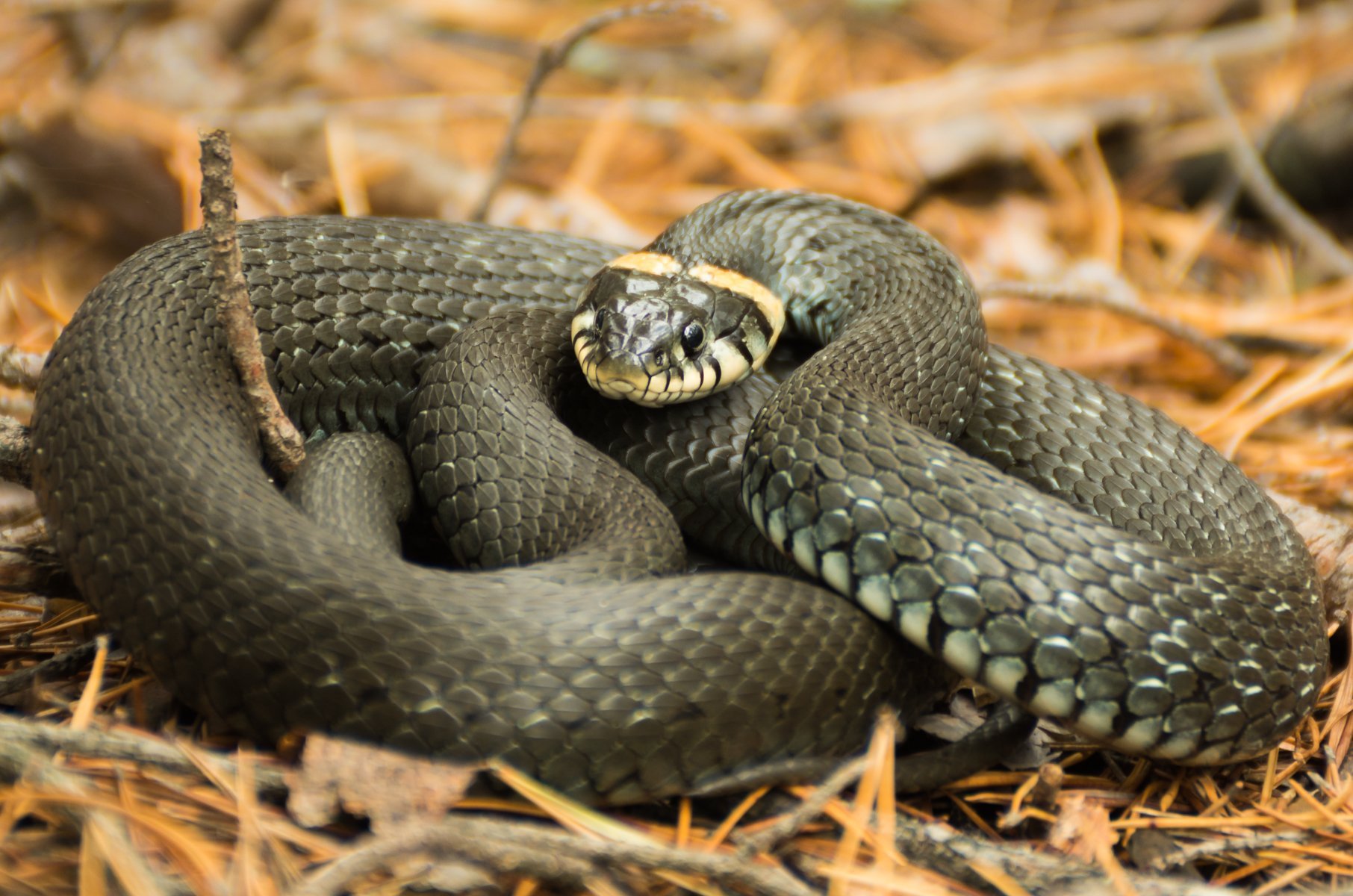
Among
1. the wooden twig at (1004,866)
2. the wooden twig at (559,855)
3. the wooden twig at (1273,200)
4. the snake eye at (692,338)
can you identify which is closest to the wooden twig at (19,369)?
the snake eye at (692,338)

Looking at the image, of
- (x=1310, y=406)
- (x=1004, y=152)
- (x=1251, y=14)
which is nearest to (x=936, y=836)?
(x=1310, y=406)

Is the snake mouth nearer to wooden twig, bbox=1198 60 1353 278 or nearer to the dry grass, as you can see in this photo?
the dry grass

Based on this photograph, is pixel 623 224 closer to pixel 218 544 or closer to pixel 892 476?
pixel 892 476

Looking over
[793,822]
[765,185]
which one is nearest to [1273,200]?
[765,185]

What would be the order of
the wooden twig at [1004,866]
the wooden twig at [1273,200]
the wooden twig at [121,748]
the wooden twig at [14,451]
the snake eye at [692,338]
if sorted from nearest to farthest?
the wooden twig at [121,748] < the wooden twig at [1004,866] < the wooden twig at [14,451] < the snake eye at [692,338] < the wooden twig at [1273,200]

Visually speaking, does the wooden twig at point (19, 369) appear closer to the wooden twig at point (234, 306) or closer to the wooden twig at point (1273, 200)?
the wooden twig at point (234, 306)

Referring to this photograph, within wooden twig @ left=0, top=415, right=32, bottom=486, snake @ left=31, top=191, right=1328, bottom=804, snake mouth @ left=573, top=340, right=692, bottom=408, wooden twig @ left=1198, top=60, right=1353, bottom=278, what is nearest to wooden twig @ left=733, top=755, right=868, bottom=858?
snake @ left=31, top=191, right=1328, bottom=804
